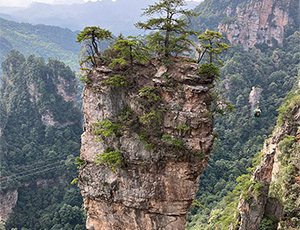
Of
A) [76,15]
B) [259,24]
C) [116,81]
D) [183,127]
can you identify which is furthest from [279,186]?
[76,15]

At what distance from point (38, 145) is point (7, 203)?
35.8ft

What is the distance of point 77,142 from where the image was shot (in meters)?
46.4

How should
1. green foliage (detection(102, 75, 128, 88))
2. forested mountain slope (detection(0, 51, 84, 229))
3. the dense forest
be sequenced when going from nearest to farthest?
green foliage (detection(102, 75, 128, 88)), forested mountain slope (detection(0, 51, 84, 229)), the dense forest

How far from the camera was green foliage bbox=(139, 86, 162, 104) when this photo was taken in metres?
11.1

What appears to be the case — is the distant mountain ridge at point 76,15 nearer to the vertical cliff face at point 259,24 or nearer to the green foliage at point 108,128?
the vertical cliff face at point 259,24

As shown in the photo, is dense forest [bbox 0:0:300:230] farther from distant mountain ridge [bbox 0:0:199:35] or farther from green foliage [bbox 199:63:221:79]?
distant mountain ridge [bbox 0:0:199:35]

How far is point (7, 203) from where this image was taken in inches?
1355

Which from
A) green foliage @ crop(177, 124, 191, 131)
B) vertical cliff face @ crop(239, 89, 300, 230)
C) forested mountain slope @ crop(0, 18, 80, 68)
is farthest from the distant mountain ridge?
green foliage @ crop(177, 124, 191, 131)

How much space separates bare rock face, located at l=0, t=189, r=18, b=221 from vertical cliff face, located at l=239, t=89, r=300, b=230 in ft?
98.3

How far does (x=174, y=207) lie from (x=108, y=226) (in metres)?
3.26

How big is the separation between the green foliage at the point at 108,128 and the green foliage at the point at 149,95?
1.65 meters

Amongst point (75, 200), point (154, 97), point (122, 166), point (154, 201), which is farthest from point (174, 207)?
point (75, 200)

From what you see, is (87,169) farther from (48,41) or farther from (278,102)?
(48,41)

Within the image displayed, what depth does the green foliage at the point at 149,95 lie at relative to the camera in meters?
11.1
